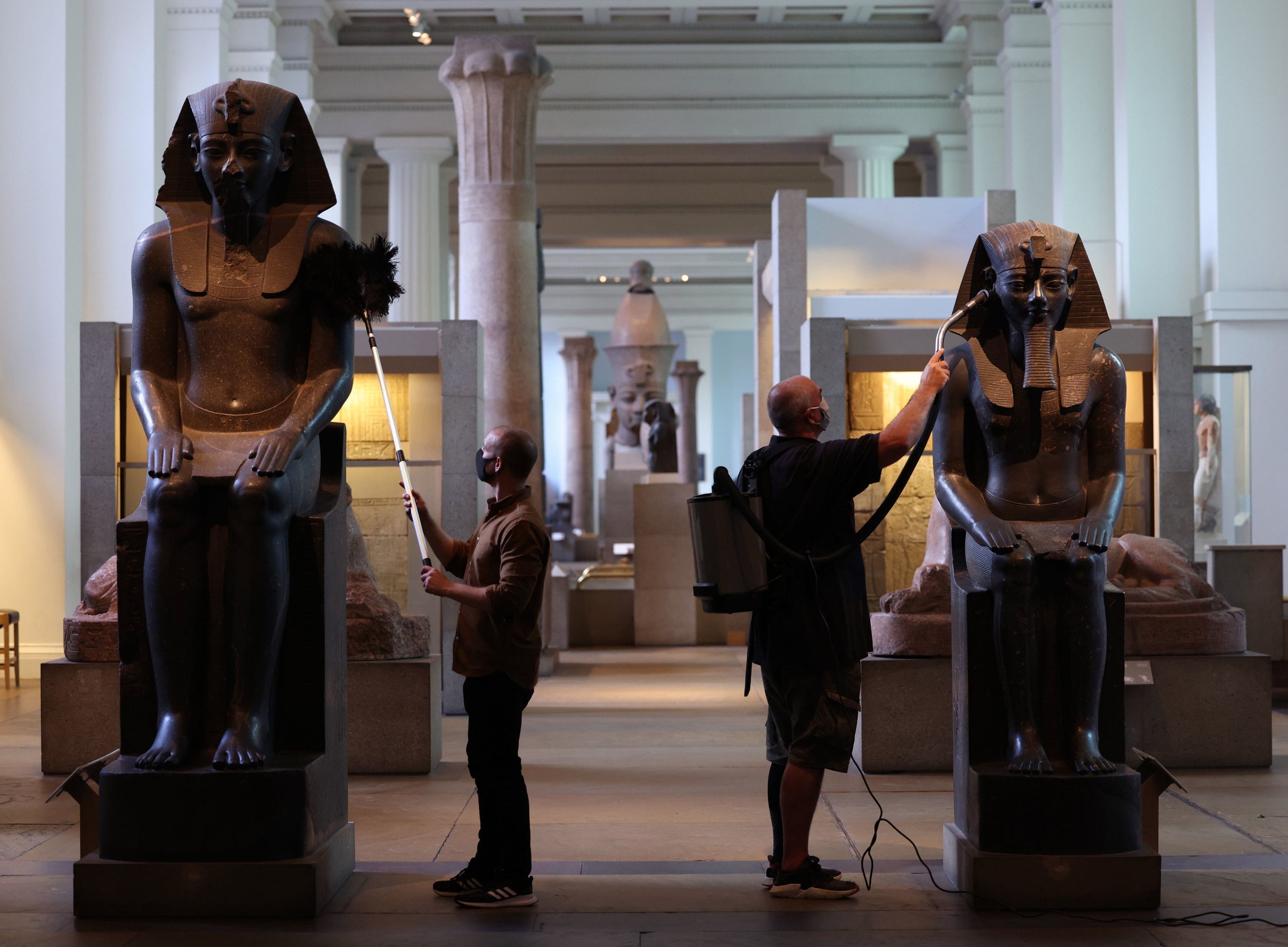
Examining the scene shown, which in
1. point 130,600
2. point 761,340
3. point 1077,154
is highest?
point 1077,154

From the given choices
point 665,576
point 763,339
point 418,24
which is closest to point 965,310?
point 665,576

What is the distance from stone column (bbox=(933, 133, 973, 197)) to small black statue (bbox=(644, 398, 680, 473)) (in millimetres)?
6212

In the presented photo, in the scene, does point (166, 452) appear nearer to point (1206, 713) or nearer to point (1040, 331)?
point (1040, 331)

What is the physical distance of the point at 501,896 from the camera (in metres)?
4.38

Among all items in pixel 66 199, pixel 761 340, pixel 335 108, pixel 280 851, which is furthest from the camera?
pixel 335 108

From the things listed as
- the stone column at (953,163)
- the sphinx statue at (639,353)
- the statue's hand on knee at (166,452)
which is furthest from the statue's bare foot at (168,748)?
the sphinx statue at (639,353)

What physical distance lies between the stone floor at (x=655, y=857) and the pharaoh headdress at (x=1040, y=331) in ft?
5.54

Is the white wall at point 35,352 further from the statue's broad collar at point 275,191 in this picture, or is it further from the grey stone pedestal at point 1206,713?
the grey stone pedestal at point 1206,713

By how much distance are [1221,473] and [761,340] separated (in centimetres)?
562

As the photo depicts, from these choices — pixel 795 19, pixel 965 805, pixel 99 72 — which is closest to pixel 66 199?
pixel 99 72

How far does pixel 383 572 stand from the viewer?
32.8ft

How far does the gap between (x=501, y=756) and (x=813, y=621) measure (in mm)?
1050

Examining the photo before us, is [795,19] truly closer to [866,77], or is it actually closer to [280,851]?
[866,77]

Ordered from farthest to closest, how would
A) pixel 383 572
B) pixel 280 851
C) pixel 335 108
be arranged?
pixel 335 108, pixel 383 572, pixel 280 851
